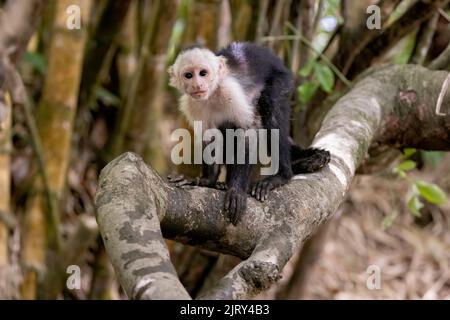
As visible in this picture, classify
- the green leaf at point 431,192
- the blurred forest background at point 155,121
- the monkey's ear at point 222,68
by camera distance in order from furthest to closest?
the blurred forest background at point 155,121 < the green leaf at point 431,192 < the monkey's ear at point 222,68

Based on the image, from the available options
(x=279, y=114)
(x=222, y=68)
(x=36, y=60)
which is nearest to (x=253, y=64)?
(x=222, y=68)

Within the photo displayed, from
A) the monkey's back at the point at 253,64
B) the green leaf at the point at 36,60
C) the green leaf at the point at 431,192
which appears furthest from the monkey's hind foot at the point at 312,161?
the green leaf at the point at 36,60

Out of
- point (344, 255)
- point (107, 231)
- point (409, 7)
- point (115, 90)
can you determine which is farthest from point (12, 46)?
point (344, 255)

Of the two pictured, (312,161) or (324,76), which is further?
(324,76)

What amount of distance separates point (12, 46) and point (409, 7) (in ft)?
6.27

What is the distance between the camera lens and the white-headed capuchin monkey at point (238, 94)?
2.95 metres

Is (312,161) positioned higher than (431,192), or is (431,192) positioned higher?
(312,161)

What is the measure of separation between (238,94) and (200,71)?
0.20 meters

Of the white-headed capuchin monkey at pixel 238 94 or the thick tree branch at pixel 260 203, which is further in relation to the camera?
the white-headed capuchin monkey at pixel 238 94

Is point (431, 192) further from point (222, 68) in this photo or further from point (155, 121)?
point (155, 121)

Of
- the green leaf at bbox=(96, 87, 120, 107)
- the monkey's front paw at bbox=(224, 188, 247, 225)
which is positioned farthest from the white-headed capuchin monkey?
the green leaf at bbox=(96, 87, 120, 107)

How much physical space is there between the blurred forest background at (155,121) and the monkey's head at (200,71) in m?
0.57

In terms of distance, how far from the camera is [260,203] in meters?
2.24

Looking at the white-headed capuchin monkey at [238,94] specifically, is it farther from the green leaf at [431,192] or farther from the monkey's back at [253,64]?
the green leaf at [431,192]
